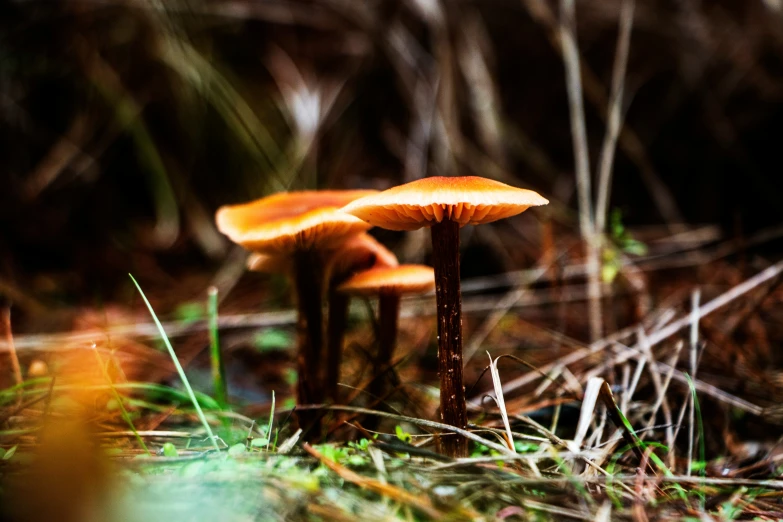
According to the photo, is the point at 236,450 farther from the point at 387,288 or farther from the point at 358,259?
the point at 358,259

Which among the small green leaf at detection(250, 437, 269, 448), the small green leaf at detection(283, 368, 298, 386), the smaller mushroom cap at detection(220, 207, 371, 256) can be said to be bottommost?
the small green leaf at detection(283, 368, 298, 386)

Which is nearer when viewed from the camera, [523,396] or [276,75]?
[523,396]

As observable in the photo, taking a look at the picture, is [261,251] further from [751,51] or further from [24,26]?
[751,51]

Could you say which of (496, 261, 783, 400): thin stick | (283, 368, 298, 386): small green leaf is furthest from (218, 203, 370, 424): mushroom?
(496, 261, 783, 400): thin stick

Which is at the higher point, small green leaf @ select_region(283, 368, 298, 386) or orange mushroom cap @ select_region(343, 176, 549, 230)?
orange mushroom cap @ select_region(343, 176, 549, 230)

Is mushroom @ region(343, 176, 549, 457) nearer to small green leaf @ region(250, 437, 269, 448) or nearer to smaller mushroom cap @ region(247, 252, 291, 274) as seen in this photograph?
small green leaf @ region(250, 437, 269, 448)

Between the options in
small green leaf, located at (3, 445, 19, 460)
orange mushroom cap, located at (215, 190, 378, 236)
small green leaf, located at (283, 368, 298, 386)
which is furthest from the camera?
small green leaf, located at (283, 368, 298, 386)

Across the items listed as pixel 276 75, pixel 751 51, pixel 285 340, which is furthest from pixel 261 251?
pixel 751 51

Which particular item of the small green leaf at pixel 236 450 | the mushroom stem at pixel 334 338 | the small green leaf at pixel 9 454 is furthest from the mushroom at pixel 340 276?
the small green leaf at pixel 9 454

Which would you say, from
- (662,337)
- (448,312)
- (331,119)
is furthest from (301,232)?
(331,119)
